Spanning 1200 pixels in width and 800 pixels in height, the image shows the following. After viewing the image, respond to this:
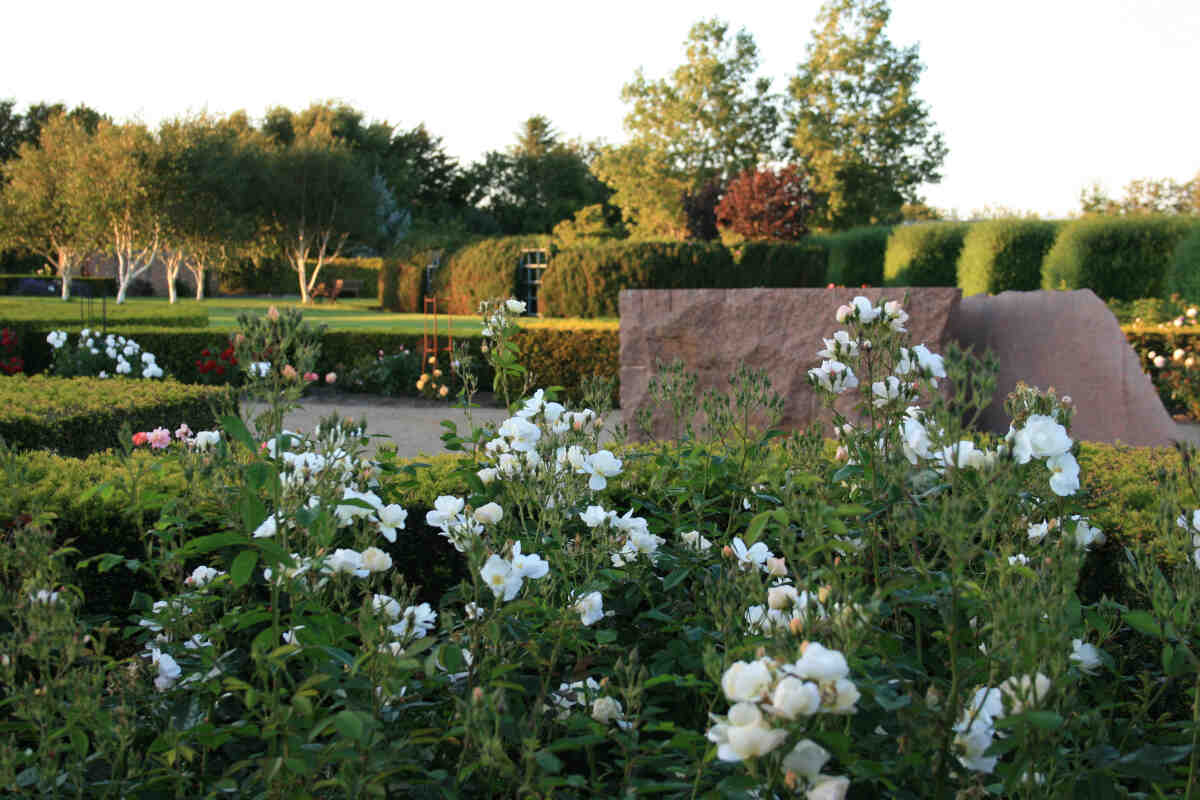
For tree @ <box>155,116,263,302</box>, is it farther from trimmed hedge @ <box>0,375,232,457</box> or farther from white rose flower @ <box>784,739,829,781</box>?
white rose flower @ <box>784,739,829,781</box>

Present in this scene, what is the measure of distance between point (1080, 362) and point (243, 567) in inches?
264

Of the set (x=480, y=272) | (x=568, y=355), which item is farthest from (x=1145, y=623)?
(x=480, y=272)

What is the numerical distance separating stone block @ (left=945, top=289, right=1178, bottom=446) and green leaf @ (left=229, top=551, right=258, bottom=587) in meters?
5.88

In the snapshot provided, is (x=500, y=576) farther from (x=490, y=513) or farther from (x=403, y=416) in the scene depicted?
(x=403, y=416)

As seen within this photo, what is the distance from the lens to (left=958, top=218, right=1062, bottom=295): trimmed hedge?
18531 millimetres

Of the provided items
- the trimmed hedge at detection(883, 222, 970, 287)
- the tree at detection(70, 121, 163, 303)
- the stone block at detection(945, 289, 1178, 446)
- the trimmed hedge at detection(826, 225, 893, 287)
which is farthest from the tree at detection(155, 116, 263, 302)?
the stone block at detection(945, 289, 1178, 446)

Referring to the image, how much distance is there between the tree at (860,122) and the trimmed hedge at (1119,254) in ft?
49.5

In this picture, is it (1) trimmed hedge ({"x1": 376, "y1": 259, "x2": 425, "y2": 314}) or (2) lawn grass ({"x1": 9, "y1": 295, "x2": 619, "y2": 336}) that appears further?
(1) trimmed hedge ({"x1": 376, "y1": 259, "x2": 425, "y2": 314})

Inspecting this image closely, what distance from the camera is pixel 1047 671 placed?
1497 mm

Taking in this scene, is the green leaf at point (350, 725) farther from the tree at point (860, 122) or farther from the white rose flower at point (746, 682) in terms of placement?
the tree at point (860, 122)

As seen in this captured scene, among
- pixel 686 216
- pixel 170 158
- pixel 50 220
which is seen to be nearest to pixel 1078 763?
pixel 170 158

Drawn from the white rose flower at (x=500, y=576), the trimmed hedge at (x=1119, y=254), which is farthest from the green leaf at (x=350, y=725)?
the trimmed hedge at (x=1119, y=254)

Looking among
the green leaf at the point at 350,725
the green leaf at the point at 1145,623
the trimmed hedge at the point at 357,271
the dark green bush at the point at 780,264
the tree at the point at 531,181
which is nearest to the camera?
the green leaf at the point at 350,725

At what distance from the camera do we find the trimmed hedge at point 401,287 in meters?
27.3
